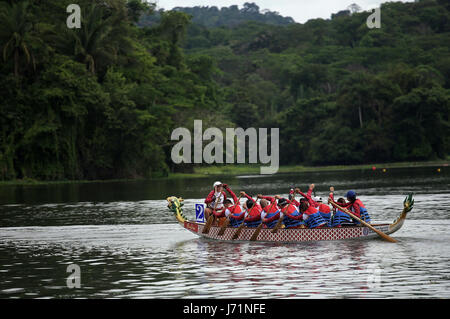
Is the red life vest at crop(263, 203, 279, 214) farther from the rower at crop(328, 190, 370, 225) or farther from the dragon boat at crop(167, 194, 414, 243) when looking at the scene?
the rower at crop(328, 190, 370, 225)

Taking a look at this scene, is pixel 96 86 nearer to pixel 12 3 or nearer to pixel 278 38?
pixel 12 3

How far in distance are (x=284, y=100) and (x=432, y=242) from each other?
116 metres

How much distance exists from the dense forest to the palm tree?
108mm

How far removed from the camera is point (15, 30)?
63.8 m

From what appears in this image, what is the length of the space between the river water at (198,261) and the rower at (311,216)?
0.74 meters

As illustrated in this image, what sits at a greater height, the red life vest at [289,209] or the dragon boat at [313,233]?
the red life vest at [289,209]

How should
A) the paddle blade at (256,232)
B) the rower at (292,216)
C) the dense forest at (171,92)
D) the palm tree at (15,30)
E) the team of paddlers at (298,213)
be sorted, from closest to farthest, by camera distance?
the team of paddlers at (298,213) < the rower at (292,216) < the paddle blade at (256,232) < the palm tree at (15,30) < the dense forest at (171,92)

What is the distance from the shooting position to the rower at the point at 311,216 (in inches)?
923

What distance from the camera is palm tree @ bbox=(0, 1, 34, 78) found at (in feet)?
209

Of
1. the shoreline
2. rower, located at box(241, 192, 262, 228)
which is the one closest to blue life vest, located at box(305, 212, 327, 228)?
rower, located at box(241, 192, 262, 228)

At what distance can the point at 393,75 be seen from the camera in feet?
326

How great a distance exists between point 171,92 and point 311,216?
63.5 meters

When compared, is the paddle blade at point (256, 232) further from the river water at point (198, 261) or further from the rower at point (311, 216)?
the rower at point (311, 216)

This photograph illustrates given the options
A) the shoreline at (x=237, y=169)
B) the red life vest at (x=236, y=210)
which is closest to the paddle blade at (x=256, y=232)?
the red life vest at (x=236, y=210)
